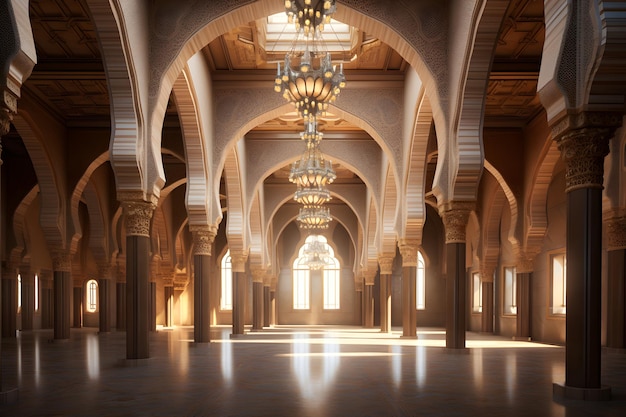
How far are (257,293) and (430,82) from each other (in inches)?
560

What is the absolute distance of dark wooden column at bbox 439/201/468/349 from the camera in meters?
11.9

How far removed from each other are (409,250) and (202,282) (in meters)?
5.38

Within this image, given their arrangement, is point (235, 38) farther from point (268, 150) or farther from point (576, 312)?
point (576, 312)

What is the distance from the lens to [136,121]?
1048 centimetres

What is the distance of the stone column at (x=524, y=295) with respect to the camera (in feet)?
59.3

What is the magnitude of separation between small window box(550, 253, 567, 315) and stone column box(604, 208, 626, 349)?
16.4ft

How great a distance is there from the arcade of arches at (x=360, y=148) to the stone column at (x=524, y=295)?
0.06 m

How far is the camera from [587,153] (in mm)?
6715

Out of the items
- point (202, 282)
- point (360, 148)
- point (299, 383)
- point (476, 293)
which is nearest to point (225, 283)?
point (476, 293)

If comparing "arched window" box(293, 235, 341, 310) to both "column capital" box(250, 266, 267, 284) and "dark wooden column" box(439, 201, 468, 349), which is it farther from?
"dark wooden column" box(439, 201, 468, 349)

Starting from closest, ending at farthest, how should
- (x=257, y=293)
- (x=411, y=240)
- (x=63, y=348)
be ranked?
(x=63, y=348) < (x=411, y=240) < (x=257, y=293)

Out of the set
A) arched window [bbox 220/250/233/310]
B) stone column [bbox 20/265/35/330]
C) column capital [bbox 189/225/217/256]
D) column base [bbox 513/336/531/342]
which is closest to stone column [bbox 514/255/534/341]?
column base [bbox 513/336/531/342]

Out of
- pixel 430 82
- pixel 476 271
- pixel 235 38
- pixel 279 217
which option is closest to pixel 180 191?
pixel 279 217

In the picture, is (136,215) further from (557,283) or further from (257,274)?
(257,274)
